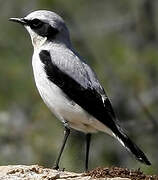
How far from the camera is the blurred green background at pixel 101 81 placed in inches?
580

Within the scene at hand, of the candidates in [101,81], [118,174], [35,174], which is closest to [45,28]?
[35,174]

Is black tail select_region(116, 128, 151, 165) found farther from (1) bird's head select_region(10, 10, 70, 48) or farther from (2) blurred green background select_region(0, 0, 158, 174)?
(2) blurred green background select_region(0, 0, 158, 174)

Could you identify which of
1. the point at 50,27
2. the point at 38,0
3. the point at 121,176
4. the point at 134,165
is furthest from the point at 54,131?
the point at 121,176

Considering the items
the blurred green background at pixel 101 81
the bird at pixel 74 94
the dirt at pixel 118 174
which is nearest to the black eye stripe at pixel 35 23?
the bird at pixel 74 94

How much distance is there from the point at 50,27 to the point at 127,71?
8.03m

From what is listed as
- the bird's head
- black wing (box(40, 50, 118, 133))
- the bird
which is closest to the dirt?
the bird

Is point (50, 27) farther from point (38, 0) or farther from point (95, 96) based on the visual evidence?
point (38, 0)

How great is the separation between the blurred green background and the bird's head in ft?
14.1

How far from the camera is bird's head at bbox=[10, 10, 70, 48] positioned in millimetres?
9602

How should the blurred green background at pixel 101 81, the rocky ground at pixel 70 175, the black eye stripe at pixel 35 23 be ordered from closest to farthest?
the rocky ground at pixel 70 175 < the black eye stripe at pixel 35 23 < the blurred green background at pixel 101 81

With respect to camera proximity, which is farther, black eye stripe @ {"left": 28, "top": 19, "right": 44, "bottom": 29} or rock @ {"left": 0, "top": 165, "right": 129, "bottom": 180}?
black eye stripe @ {"left": 28, "top": 19, "right": 44, "bottom": 29}

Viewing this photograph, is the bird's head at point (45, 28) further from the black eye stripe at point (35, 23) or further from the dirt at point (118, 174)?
the dirt at point (118, 174)

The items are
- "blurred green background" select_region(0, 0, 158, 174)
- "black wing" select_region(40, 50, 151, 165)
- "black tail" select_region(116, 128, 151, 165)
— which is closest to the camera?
"black tail" select_region(116, 128, 151, 165)

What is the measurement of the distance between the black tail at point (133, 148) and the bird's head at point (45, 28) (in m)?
1.35
